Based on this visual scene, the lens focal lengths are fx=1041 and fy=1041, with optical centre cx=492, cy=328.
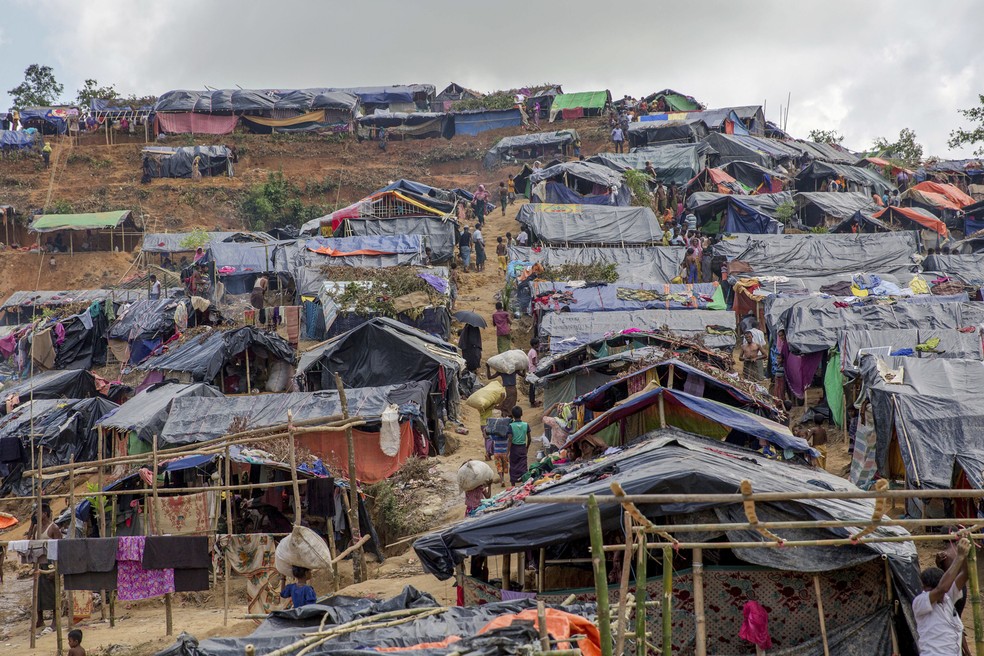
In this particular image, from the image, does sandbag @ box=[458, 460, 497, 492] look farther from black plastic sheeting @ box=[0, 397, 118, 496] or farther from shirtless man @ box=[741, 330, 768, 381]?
black plastic sheeting @ box=[0, 397, 118, 496]

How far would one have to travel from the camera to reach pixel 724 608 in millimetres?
7984

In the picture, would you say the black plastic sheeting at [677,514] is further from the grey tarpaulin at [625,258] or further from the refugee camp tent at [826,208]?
the refugee camp tent at [826,208]

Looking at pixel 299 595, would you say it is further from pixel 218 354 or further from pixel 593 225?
pixel 593 225

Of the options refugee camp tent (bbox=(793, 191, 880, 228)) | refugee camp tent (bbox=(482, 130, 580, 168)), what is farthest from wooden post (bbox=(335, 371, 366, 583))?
refugee camp tent (bbox=(482, 130, 580, 168))

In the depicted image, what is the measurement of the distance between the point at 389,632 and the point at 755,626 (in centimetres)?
280

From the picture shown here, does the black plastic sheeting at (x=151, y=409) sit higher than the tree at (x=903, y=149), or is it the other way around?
the tree at (x=903, y=149)

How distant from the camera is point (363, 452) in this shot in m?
15.3

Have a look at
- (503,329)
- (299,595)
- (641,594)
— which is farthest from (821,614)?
(503,329)

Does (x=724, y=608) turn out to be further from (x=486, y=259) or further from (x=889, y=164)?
(x=889, y=164)

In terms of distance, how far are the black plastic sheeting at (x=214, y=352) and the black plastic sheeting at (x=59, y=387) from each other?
6.17ft

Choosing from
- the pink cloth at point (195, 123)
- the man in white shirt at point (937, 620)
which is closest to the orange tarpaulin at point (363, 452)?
the man in white shirt at point (937, 620)

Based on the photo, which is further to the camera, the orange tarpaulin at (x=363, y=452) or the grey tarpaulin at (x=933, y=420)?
the orange tarpaulin at (x=363, y=452)

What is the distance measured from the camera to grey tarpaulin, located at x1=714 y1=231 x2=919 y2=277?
2453 centimetres

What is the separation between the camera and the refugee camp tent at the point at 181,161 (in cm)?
4450
